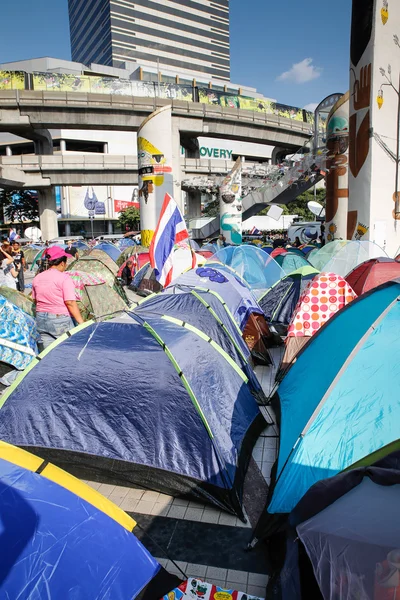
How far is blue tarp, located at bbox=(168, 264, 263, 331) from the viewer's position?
23.9ft

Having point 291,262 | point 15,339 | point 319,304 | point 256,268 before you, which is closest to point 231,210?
point 291,262

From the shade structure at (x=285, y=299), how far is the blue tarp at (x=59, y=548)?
21.4 ft

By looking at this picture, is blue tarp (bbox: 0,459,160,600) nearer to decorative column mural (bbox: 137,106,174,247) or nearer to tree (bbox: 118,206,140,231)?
Result: decorative column mural (bbox: 137,106,174,247)

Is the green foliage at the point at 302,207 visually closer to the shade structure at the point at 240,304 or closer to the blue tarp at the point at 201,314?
the shade structure at the point at 240,304

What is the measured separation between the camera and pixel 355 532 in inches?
71.8

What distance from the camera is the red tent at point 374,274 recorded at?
26.2ft

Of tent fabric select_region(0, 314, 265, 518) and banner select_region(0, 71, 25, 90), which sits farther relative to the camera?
banner select_region(0, 71, 25, 90)

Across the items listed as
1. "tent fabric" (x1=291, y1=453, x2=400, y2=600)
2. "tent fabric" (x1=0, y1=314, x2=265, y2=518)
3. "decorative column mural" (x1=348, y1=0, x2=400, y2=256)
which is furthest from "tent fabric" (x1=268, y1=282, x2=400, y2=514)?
"decorative column mural" (x1=348, y1=0, x2=400, y2=256)

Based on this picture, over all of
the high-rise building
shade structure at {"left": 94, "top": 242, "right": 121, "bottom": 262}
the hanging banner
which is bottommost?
shade structure at {"left": 94, "top": 242, "right": 121, "bottom": 262}

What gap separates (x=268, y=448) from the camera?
457cm

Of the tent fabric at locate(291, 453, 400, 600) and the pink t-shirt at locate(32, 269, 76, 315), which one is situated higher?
the pink t-shirt at locate(32, 269, 76, 315)

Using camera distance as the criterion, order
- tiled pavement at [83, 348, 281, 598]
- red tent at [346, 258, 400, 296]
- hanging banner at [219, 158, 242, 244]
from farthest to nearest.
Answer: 1. hanging banner at [219, 158, 242, 244]
2. red tent at [346, 258, 400, 296]
3. tiled pavement at [83, 348, 281, 598]

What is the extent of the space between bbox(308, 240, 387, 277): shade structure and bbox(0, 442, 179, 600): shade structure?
31.7ft

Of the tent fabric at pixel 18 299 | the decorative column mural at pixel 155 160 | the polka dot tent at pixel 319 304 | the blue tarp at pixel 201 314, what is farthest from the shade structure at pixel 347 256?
the decorative column mural at pixel 155 160
